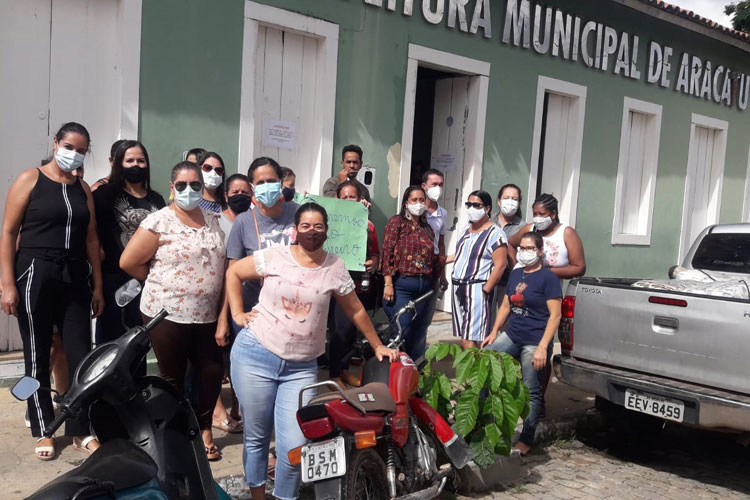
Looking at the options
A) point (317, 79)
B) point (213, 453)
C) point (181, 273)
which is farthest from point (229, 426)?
point (317, 79)

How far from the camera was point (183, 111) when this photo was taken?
20.8ft

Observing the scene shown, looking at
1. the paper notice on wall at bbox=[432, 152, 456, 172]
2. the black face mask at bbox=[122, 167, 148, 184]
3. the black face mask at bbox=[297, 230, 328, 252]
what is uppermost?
the paper notice on wall at bbox=[432, 152, 456, 172]

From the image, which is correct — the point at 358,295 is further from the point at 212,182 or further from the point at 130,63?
the point at 130,63

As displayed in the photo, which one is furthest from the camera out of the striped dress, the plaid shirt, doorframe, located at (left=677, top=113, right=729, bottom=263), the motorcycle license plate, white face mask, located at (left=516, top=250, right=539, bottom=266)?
doorframe, located at (left=677, top=113, right=729, bottom=263)

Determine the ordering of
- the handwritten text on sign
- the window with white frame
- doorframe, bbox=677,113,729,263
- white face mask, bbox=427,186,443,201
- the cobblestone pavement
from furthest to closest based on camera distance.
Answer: doorframe, bbox=677,113,729,263, the window with white frame, white face mask, bbox=427,186,443,201, the handwritten text on sign, the cobblestone pavement

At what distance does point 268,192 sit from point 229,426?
5.91 ft

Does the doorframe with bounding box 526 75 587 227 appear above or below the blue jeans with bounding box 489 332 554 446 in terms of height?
above

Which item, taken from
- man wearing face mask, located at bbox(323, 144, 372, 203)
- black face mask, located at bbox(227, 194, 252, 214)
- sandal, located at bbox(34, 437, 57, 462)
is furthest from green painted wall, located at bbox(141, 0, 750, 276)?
sandal, located at bbox(34, 437, 57, 462)

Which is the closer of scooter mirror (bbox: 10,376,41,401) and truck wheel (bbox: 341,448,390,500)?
scooter mirror (bbox: 10,376,41,401)

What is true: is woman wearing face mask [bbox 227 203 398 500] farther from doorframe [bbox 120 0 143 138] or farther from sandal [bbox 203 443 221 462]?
doorframe [bbox 120 0 143 138]

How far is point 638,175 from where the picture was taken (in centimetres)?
1152

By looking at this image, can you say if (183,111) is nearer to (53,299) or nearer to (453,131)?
(53,299)

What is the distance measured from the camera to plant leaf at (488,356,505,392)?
14.6 ft

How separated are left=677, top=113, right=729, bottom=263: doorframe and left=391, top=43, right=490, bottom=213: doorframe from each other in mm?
5087
